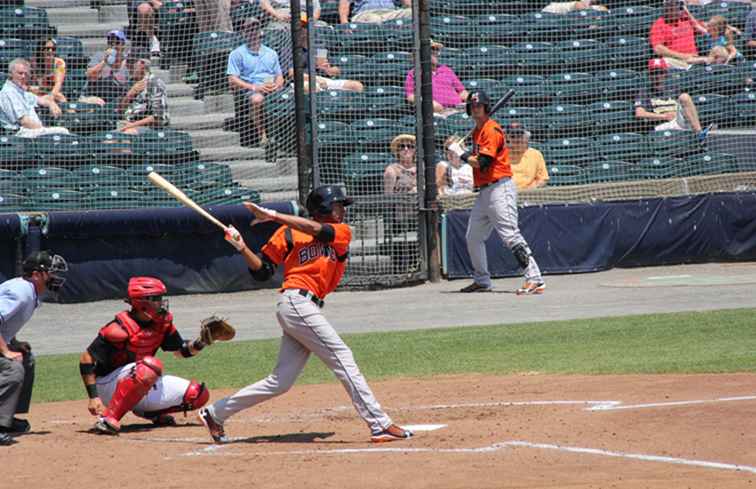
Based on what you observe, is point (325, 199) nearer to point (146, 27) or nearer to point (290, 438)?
point (290, 438)

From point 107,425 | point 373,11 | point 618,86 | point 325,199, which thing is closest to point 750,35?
point 618,86

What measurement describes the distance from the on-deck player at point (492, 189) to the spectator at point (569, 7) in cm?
636

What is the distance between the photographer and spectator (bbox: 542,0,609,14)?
19242 millimetres

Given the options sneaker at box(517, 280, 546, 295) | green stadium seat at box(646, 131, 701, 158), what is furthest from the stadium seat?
sneaker at box(517, 280, 546, 295)

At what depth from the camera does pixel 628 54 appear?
18.4 m

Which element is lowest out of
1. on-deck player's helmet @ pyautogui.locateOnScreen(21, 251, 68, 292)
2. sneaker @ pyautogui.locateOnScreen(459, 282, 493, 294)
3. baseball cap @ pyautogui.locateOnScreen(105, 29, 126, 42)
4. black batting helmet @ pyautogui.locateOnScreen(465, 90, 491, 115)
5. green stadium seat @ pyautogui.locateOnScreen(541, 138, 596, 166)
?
sneaker @ pyautogui.locateOnScreen(459, 282, 493, 294)

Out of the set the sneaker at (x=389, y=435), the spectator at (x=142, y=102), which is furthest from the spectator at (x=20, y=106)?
the sneaker at (x=389, y=435)

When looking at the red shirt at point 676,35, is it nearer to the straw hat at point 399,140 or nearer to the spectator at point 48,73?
the straw hat at point 399,140

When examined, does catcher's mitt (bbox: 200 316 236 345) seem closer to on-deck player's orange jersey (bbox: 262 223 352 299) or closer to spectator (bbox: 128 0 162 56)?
on-deck player's orange jersey (bbox: 262 223 352 299)

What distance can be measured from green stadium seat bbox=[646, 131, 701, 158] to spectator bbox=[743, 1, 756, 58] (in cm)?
249

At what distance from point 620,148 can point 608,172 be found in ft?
1.98

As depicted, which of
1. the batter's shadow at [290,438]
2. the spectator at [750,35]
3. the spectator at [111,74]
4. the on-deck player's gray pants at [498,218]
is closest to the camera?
the batter's shadow at [290,438]

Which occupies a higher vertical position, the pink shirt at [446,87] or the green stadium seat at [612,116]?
the pink shirt at [446,87]

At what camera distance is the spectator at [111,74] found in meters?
16.2
